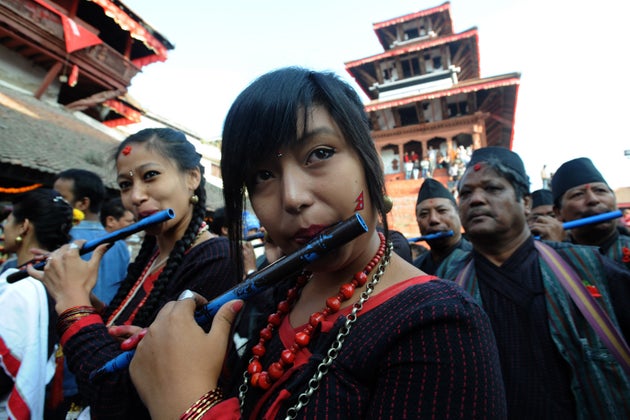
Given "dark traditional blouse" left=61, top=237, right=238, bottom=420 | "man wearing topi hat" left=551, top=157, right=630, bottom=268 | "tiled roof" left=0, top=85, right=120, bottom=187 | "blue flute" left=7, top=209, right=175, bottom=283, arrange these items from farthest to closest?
"tiled roof" left=0, top=85, right=120, bottom=187, "man wearing topi hat" left=551, top=157, right=630, bottom=268, "blue flute" left=7, top=209, right=175, bottom=283, "dark traditional blouse" left=61, top=237, right=238, bottom=420

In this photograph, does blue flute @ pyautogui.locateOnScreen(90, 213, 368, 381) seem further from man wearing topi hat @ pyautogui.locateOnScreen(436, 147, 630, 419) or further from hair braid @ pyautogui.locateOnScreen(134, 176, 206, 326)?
man wearing topi hat @ pyautogui.locateOnScreen(436, 147, 630, 419)

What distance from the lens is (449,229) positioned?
12.5 ft

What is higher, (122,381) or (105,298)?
(122,381)

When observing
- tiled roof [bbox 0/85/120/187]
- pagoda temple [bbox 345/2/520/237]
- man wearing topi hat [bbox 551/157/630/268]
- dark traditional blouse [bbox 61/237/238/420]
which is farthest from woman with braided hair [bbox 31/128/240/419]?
pagoda temple [bbox 345/2/520/237]

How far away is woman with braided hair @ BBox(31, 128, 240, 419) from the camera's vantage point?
122 centimetres

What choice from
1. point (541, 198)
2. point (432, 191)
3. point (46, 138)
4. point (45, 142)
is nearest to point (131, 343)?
point (432, 191)

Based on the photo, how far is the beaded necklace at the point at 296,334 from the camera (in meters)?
0.91

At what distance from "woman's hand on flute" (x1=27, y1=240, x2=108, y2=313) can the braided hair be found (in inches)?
9.8

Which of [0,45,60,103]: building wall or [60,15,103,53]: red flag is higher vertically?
[60,15,103,53]: red flag

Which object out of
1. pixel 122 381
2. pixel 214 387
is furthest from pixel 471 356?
pixel 122 381

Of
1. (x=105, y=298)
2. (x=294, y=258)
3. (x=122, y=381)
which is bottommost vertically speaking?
(x=105, y=298)

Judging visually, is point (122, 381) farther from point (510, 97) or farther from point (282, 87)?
→ point (510, 97)

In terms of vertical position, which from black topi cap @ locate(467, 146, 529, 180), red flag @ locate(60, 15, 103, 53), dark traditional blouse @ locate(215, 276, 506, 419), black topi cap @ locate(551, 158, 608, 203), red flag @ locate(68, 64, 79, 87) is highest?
red flag @ locate(60, 15, 103, 53)

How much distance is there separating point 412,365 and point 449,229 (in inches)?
130
